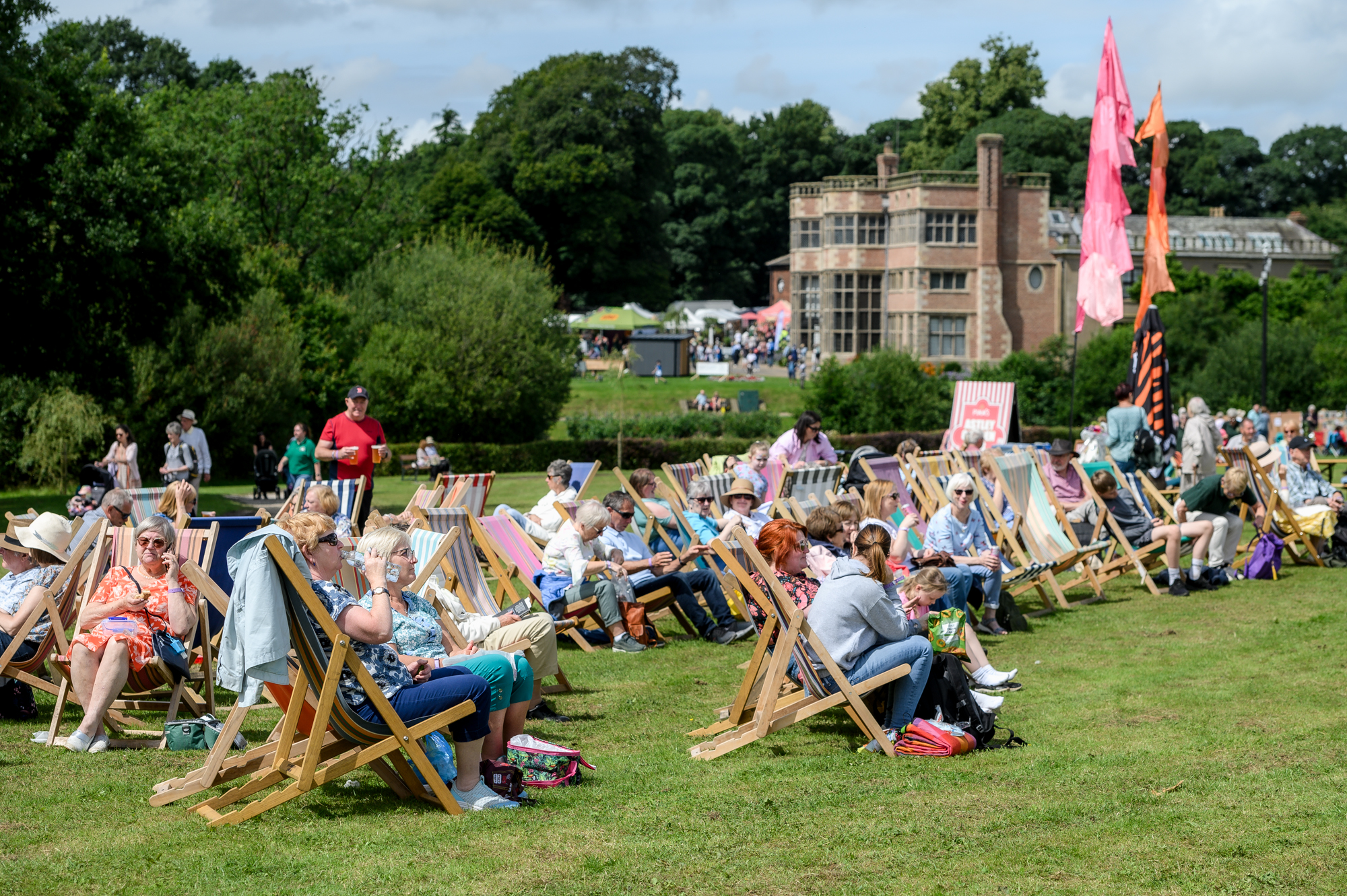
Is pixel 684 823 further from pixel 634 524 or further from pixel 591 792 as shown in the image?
pixel 634 524

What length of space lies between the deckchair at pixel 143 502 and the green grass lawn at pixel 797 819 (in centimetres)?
198

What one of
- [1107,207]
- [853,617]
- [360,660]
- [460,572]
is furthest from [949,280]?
[360,660]

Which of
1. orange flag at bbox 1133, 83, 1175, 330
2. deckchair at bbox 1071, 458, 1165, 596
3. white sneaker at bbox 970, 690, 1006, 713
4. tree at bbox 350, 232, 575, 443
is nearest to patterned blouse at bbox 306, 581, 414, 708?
white sneaker at bbox 970, 690, 1006, 713

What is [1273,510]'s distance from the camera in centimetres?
1177

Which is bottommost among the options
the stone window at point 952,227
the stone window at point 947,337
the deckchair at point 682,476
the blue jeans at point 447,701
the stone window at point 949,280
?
the blue jeans at point 447,701

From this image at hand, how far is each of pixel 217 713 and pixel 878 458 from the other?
715 cm

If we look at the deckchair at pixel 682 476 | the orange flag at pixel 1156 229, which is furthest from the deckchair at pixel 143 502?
the orange flag at pixel 1156 229

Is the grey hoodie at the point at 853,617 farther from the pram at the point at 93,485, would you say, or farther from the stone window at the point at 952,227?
the stone window at the point at 952,227

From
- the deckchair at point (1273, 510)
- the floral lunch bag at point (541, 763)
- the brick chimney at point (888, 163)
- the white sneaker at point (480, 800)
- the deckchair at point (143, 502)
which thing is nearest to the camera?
the white sneaker at point (480, 800)

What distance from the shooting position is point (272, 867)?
13.8 feet

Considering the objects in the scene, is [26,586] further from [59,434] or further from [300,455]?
[59,434]

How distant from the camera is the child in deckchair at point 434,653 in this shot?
200 inches

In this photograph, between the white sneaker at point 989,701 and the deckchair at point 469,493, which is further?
the deckchair at point 469,493

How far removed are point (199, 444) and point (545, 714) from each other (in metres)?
12.7
